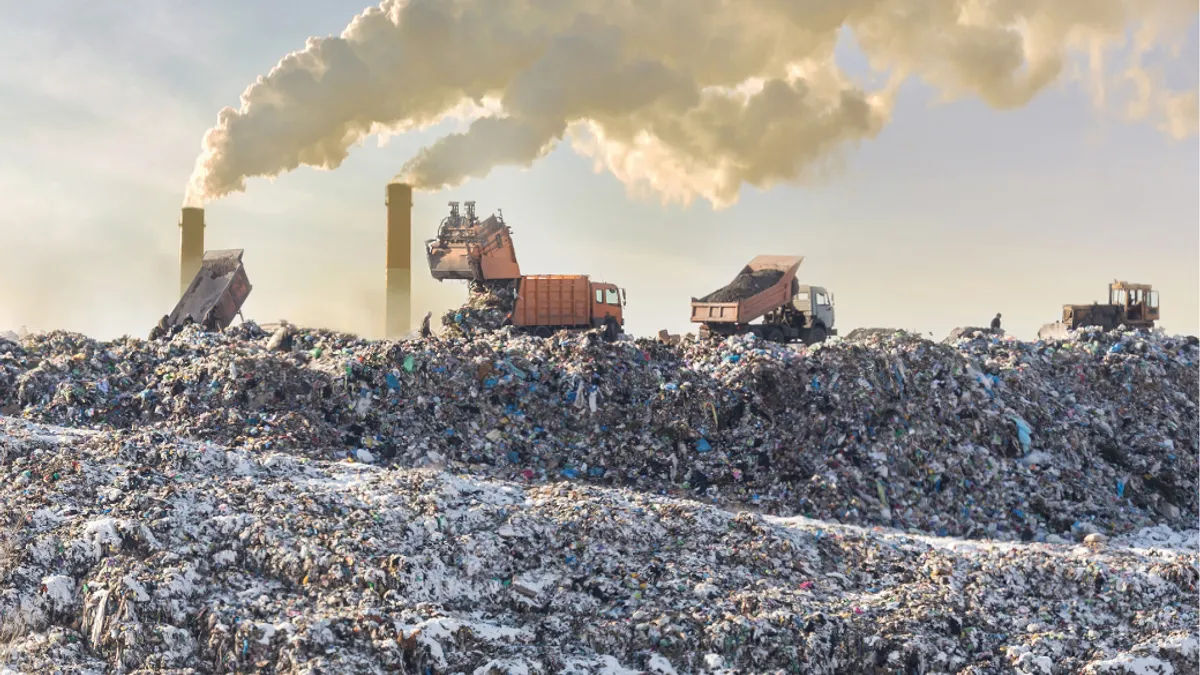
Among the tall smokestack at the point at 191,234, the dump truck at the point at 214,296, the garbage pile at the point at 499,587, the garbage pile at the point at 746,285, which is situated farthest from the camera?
the tall smokestack at the point at 191,234

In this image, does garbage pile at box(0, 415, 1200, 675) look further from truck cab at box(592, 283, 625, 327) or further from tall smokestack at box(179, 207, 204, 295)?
tall smokestack at box(179, 207, 204, 295)

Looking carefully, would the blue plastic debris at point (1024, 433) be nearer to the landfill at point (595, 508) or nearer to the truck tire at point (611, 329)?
the landfill at point (595, 508)

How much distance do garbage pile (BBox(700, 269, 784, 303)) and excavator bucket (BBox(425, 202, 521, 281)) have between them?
4.41 metres

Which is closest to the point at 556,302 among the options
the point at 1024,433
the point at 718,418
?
the point at 718,418

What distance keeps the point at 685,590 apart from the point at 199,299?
15729 mm

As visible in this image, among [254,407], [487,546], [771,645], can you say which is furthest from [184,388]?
[771,645]

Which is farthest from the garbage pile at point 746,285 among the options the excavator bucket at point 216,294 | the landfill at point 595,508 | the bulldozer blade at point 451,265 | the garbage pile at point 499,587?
the garbage pile at point 499,587

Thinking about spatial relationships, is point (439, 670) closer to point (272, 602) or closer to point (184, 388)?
point (272, 602)

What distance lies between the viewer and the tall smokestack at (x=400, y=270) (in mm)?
30141

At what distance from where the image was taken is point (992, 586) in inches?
348

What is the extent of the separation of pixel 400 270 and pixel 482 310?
10943mm

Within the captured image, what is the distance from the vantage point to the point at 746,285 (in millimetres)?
21078

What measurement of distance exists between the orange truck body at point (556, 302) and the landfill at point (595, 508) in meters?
2.68

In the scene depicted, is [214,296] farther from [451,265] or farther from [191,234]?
[191,234]
